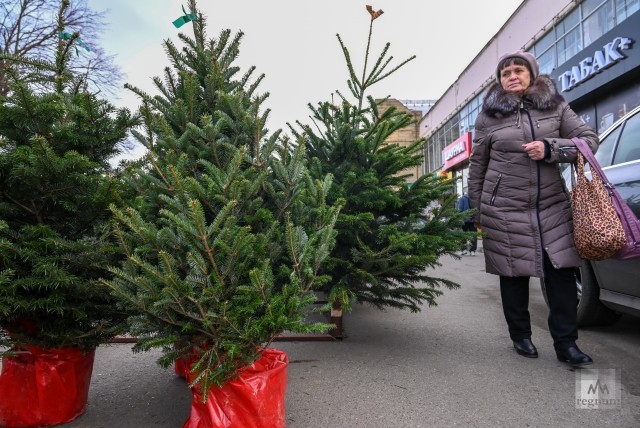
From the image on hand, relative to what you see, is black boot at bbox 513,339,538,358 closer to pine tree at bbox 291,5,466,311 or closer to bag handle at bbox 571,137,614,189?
pine tree at bbox 291,5,466,311

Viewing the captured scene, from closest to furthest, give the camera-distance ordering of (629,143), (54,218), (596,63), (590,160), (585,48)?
(54,218)
(590,160)
(629,143)
(596,63)
(585,48)

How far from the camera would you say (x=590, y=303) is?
3658 mm

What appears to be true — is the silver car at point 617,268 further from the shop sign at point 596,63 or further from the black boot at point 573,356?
the shop sign at point 596,63

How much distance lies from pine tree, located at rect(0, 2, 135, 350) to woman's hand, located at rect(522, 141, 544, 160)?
2496 mm

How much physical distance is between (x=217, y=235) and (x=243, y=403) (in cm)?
71

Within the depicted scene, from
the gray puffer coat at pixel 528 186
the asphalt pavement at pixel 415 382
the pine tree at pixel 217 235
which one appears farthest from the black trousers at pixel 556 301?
the pine tree at pixel 217 235

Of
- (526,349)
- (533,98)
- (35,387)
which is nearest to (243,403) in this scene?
(35,387)

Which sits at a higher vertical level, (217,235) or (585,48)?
(585,48)

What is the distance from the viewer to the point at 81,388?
2.35 m

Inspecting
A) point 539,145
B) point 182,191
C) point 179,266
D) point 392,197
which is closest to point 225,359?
point 179,266

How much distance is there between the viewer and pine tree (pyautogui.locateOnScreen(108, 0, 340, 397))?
1749 millimetres

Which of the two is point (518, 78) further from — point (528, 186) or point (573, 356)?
point (573, 356)

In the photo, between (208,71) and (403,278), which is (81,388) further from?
(403,278)

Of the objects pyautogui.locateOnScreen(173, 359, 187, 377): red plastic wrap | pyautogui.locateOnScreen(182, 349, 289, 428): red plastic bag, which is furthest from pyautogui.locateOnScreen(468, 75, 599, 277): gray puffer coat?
pyautogui.locateOnScreen(173, 359, 187, 377): red plastic wrap
